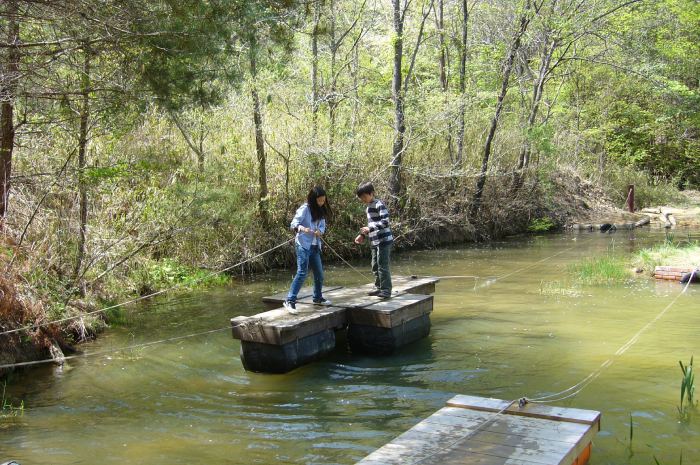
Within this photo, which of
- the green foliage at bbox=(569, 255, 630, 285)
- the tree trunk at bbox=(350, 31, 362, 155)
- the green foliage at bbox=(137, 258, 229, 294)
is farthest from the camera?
the tree trunk at bbox=(350, 31, 362, 155)

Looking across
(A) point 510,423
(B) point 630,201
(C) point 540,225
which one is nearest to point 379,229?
(A) point 510,423

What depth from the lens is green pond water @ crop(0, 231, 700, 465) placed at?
6.16 meters

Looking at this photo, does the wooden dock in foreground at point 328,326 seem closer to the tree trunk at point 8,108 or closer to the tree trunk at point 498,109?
the tree trunk at point 8,108

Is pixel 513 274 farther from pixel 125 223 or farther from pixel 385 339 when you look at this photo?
pixel 125 223

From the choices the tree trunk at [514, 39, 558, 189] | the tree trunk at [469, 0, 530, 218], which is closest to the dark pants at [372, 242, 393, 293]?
the tree trunk at [469, 0, 530, 218]

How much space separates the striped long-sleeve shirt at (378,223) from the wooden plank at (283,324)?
1.18 m

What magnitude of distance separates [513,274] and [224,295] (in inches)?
266

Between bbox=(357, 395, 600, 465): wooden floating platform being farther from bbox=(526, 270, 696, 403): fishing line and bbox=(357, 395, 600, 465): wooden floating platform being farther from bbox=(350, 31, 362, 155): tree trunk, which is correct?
bbox=(350, 31, 362, 155): tree trunk

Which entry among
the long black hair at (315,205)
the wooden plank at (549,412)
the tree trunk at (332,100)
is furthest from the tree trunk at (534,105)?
the wooden plank at (549,412)

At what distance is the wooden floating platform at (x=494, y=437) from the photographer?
15.3ft

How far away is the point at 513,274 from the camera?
15852 millimetres

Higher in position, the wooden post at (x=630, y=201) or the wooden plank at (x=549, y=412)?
the wooden post at (x=630, y=201)

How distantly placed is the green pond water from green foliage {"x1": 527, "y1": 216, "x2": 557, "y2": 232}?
12.0 m

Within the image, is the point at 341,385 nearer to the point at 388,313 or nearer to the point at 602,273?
the point at 388,313
